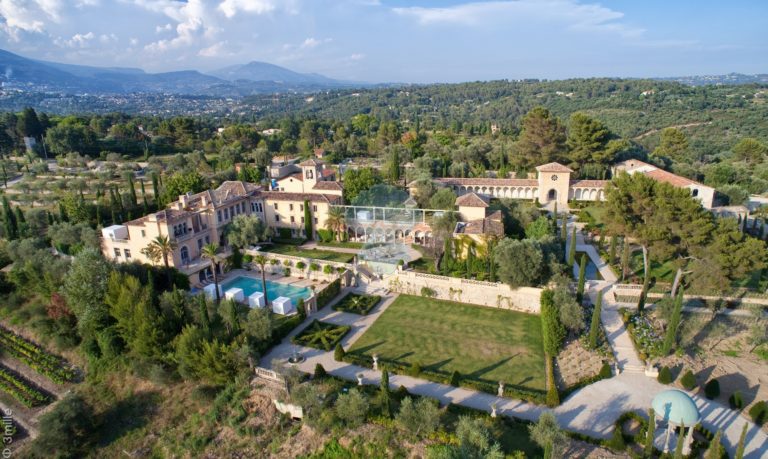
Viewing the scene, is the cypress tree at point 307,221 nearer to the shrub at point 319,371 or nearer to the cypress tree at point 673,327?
the shrub at point 319,371

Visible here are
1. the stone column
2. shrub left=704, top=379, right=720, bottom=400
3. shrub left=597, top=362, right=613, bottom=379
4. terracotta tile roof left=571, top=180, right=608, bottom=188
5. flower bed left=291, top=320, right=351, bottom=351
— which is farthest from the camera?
terracotta tile roof left=571, top=180, right=608, bottom=188

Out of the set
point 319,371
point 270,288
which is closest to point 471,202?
point 270,288

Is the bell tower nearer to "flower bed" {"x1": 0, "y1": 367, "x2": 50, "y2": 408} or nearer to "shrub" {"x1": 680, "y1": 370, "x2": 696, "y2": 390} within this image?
"shrub" {"x1": 680, "y1": 370, "x2": 696, "y2": 390}

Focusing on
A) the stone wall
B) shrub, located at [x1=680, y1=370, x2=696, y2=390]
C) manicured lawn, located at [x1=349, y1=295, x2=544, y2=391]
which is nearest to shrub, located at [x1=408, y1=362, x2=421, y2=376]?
manicured lawn, located at [x1=349, y1=295, x2=544, y2=391]

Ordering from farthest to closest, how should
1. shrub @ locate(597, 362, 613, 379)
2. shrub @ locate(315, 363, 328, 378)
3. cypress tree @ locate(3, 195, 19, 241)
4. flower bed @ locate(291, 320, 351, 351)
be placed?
1. cypress tree @ locate(3, 195, 19, 241)
2. flower bed @ locate(291, 320, 351, 351)
3. shrub @ locate(315, 363, 328, 378)
4. shrub @ locate(597, 362, 613, 379)

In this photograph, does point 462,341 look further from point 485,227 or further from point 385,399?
point 485,227

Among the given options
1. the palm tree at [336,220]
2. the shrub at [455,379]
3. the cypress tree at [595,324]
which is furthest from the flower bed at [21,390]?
the cypress tree at [595,324]

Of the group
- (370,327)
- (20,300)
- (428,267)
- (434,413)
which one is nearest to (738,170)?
(428,267)
